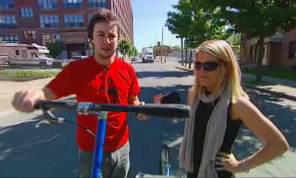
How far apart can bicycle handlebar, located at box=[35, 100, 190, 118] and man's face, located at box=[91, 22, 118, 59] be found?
2.32ft

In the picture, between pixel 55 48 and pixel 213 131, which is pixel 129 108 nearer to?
pixel 213 131

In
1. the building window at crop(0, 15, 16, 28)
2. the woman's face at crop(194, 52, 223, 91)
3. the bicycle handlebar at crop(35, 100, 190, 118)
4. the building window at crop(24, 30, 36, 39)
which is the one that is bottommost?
the bicycle handlebar at crop(35, 100, 190, 118)

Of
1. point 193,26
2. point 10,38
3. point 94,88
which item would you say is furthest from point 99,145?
point 10,38

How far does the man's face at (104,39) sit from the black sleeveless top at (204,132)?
777mm

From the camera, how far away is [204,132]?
1.81m

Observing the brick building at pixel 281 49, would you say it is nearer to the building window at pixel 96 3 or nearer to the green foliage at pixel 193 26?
the green foliage at pixel 193 26

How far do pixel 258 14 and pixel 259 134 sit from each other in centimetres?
1384

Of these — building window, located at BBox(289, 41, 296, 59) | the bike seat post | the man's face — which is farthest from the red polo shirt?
building window, located at BBox(289, 41, 296, 59)

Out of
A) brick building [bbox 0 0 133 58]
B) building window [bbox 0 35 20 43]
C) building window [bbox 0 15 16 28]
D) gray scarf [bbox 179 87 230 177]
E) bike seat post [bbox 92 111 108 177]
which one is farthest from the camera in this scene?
building window [bbox 0 35 20 43]

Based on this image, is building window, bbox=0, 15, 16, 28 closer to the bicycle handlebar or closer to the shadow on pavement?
the shadow on pavement

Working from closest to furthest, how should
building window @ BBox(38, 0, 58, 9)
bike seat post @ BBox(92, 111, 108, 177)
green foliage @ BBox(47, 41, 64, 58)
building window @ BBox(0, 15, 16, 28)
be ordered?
1. bike seat post @ BBox(92, 111, 108, 177)
2. green foliage @ BBox(47, 41, 64, 58)
3. building window @ BBox(38, 0, 58, 9)
4. building window @ BBox(0, 15, 16, 28)

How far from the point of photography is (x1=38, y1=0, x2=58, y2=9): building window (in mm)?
56719

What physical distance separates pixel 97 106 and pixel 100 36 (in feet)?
2.63

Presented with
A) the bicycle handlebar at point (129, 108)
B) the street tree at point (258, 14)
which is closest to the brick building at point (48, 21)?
the street tree at point (258, 14)
